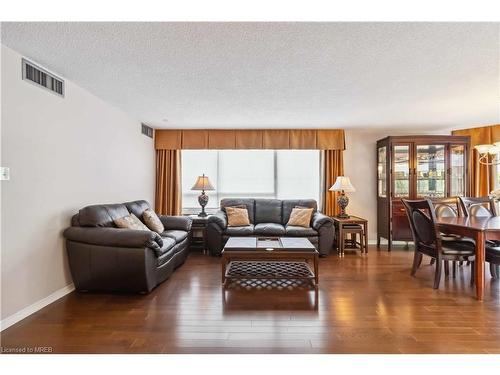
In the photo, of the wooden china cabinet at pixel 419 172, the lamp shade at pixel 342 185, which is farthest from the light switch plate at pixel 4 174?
the wooden china cabinet at pixel 419 172

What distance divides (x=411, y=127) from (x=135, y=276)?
5.12 metres

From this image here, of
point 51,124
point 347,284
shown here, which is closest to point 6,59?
point 51,124

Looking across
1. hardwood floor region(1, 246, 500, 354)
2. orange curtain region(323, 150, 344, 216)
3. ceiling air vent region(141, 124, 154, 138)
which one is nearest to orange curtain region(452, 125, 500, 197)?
orange curtain region(323, 150, 344, 216)

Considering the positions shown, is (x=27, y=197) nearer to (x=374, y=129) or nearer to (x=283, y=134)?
(x=283, y=134)

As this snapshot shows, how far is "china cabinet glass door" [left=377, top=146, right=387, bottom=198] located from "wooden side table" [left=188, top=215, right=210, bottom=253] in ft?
10.7

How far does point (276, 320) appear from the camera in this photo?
2312 millimetres

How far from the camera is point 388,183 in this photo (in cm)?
492

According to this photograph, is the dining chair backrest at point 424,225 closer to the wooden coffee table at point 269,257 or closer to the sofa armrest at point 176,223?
the wooden coffee table at point 269,257

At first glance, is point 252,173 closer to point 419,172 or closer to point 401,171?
point 401,171

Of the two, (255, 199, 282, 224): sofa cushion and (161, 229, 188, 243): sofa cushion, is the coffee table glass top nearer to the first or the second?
(161, 229, 188, 243): sofa cushion

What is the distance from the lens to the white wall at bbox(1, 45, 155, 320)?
7.41ft

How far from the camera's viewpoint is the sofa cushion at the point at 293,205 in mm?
5086

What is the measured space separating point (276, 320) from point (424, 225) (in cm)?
209
